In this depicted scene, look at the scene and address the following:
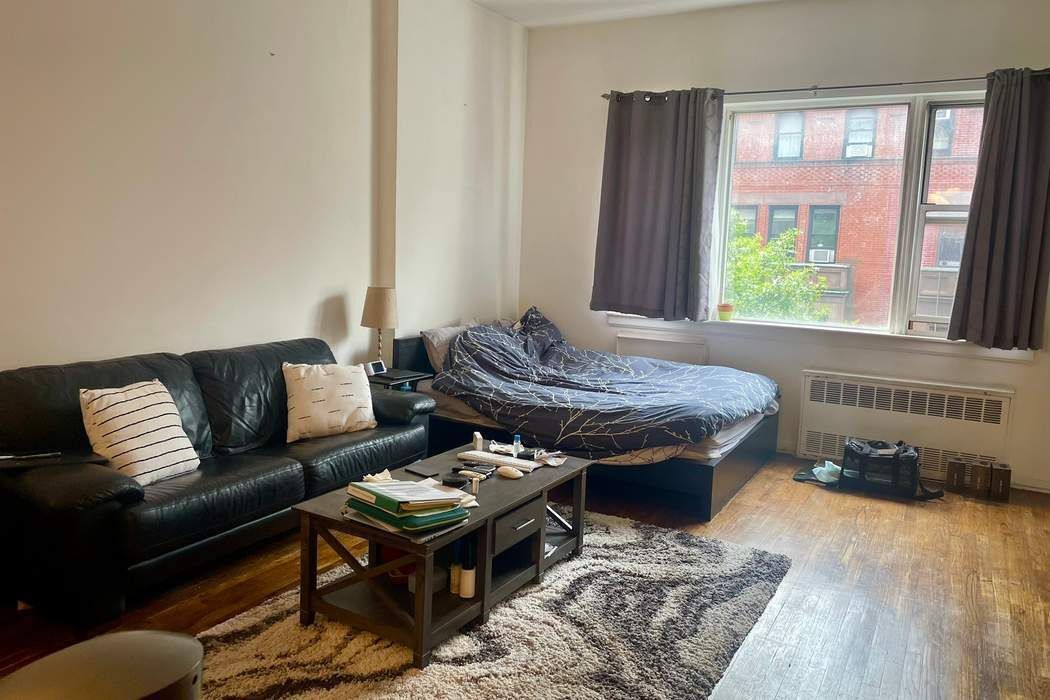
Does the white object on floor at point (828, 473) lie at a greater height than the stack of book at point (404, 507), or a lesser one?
lesser

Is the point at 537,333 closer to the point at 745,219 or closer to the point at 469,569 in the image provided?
the point at 745,219

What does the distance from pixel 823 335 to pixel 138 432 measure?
3.78 meters

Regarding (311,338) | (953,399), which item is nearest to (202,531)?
(311,338)

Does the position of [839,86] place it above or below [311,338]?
above

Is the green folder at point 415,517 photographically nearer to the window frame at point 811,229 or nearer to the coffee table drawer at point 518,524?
the coffee table drawer at point 518,524

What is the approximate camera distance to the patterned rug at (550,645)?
2252 millimetres

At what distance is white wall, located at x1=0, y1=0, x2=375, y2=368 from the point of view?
116 inches

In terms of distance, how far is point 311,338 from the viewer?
4.07 metres

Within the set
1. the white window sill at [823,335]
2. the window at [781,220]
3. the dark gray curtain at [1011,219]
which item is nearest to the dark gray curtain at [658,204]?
the white window sill at [823,335]

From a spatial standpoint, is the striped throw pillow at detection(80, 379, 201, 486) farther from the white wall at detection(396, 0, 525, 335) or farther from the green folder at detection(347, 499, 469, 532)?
the white wall at detection(396, 0, 525, 335)

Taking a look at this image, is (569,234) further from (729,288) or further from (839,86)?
(839,86)

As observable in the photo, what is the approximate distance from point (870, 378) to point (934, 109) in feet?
5.13

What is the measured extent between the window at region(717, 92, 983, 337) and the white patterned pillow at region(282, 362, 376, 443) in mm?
2644

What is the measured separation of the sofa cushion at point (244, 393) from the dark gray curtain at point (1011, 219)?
3593 millimetres
